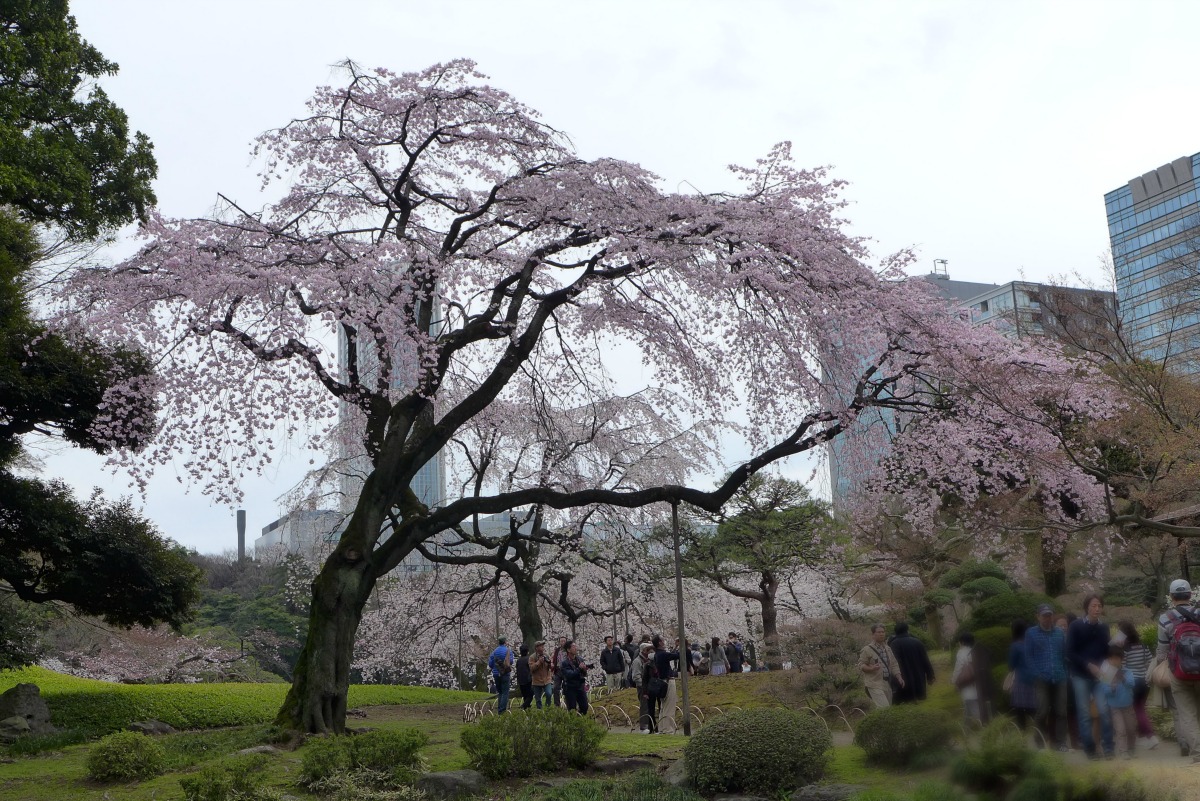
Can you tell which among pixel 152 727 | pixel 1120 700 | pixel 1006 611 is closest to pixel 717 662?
pixel 152 727

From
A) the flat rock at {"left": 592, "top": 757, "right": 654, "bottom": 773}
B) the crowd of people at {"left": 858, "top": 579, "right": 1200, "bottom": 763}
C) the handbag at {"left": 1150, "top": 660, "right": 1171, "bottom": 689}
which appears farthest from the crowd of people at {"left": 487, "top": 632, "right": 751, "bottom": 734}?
the crowd of people at {"left": 858, "top": 579, "right": 1200, "bottom": 763}

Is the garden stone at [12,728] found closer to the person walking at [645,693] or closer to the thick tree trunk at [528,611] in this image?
the thick tree trunk at [528,611]

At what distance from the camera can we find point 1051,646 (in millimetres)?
4387

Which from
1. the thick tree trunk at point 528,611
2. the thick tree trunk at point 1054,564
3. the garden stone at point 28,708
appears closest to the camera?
Answer: the garden stone at point 28,708

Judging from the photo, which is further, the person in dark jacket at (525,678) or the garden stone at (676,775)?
the person in dark jacket at (525,678)

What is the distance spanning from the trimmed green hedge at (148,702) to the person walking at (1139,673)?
1639 centimetres

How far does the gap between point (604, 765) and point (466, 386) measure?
9551 millimetres

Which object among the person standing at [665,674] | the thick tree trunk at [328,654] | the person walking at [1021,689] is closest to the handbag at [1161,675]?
the person walking at [1021,689]

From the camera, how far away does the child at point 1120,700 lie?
4277 mm

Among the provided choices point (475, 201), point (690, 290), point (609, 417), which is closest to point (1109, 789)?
point (690, 290)

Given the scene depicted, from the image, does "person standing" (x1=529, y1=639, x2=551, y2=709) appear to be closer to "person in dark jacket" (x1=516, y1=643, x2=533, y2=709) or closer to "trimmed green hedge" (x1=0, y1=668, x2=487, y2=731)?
"person in dark jacket" (x1=516, y1=643, x2=533, y2=709)

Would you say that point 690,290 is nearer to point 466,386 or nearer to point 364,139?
point 364,139

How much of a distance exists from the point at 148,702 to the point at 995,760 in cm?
1789

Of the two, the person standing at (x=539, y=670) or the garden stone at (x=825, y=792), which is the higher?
the person standing at (x=539, y=670)
